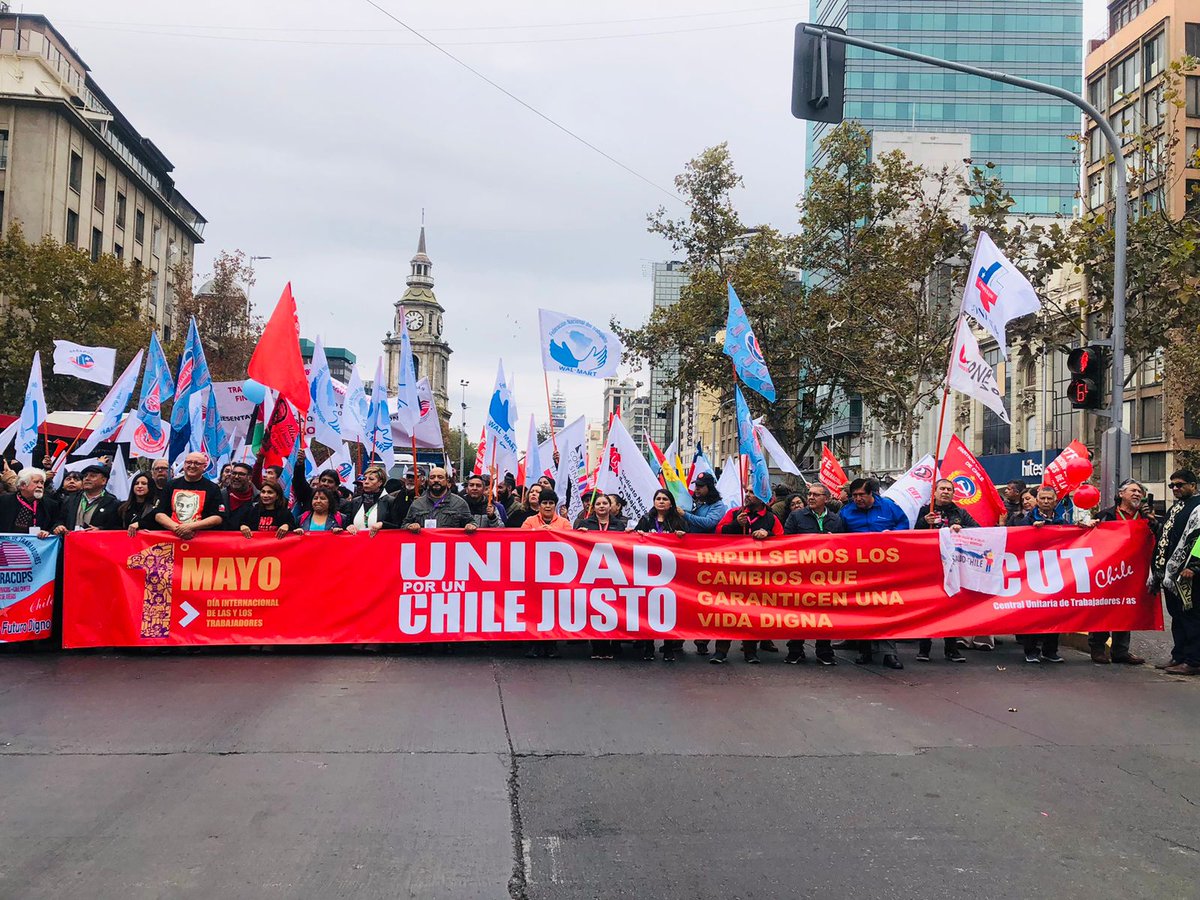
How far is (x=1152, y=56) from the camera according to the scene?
41.7m

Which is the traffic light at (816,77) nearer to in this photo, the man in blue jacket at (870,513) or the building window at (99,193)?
the man in blue jacket at (870,513)

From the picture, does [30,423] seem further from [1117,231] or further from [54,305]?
[54,305]

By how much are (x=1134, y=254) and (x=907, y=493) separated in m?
5.69

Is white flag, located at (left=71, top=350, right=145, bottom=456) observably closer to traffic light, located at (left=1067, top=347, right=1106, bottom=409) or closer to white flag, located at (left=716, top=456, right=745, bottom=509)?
white flag, located at (left=716, top=456, right=745, bottom=509)

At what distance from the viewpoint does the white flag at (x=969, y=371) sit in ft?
34.5

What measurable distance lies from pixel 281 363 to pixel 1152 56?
4131 centimetres

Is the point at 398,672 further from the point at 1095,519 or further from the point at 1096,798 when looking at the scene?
the point at 1095,519

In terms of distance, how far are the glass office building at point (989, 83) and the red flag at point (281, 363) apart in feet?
230

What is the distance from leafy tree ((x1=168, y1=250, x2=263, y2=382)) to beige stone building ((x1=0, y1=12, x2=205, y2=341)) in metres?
1.83

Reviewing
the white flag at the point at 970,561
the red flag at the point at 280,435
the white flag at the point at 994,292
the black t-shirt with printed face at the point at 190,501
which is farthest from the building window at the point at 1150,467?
the black t-shirt with printed face at the point at 190,501

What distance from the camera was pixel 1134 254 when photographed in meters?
15.4

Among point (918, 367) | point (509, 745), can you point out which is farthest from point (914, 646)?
point (918, 367)

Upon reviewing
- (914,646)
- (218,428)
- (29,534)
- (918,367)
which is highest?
→ (918,367)

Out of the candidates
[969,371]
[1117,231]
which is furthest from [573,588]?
[1117,231]
